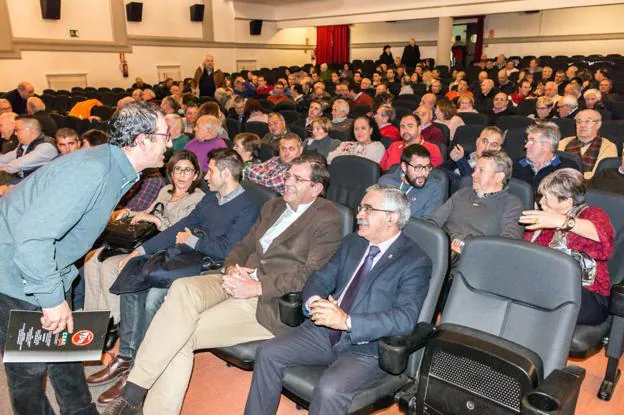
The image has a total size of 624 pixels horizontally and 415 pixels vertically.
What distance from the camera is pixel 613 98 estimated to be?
7.41 m

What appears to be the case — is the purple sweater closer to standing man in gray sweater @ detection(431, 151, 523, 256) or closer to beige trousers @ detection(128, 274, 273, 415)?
beige trousers @ detection(128, 274, 273, 415)

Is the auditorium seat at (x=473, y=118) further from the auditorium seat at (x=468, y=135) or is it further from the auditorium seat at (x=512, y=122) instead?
the auditorium seat at (x=468, y=135)

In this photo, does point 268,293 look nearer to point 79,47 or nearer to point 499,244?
point 499,244

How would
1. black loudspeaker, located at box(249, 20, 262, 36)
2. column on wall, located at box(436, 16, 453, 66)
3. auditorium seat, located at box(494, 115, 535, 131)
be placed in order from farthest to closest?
black loudspeaker, located at box(249, 20, 262, 36), column on wall, located at box(436, 16, 453, 66), auditorium seat, located at box(494, 115, 535, 131)

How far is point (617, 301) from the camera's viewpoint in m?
2.16

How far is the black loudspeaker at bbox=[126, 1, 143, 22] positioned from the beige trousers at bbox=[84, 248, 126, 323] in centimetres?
1246

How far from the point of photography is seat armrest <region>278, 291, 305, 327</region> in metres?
2.13

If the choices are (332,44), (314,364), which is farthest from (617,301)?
(332,44)

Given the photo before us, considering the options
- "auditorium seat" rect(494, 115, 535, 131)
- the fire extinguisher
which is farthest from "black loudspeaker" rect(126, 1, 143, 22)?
"auditorium seat" rect(494, 115, 535, 131)

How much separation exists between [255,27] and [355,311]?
1696 centimetres

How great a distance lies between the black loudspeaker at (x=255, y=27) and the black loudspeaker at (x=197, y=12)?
2.27 m

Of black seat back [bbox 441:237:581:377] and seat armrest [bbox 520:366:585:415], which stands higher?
black seat back [bbox 441:237:581:377]

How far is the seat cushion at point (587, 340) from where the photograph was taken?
2.20 metres

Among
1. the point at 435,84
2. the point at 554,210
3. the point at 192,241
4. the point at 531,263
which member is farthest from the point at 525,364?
the point at 435,84
